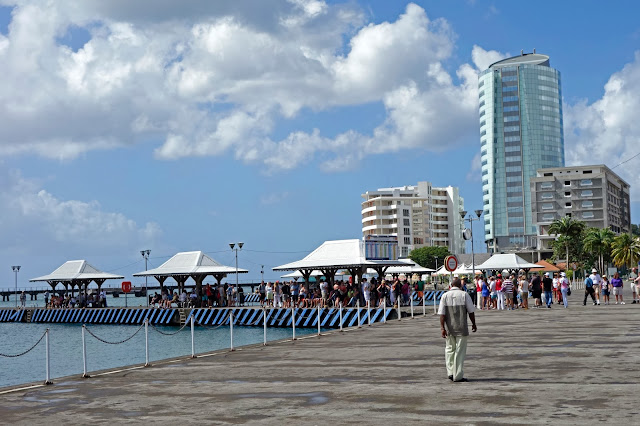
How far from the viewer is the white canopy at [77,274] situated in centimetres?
6444

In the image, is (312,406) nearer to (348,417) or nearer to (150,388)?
(348,417)

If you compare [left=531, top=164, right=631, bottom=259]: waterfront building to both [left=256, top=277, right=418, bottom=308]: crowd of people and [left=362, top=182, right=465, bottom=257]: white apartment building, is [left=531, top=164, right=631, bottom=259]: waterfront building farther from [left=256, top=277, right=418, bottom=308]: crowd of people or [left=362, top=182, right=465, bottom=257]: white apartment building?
[left=256, top=277, right=418, bottom=308]: crowd of people

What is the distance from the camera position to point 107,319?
2498 inches

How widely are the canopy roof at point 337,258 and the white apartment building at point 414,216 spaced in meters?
133

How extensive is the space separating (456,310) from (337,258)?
31534mm

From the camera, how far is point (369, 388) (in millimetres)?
12562

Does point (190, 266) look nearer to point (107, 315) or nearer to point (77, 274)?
point (107, 315)

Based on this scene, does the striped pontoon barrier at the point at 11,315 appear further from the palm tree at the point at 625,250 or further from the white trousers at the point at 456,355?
the palm tree at the point at 625,250

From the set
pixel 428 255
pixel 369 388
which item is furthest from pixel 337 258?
pixel 428 255

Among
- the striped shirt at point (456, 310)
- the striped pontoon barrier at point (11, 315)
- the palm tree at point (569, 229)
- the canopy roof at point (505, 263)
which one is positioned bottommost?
the striped pontoon barrier at point (11, 315)

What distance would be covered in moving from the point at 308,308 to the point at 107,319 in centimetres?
2300

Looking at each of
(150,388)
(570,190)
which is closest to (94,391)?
(150,388)

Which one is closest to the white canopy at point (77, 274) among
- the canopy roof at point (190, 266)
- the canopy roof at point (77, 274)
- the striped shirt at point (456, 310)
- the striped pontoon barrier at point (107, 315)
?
the canopy roof at point (77, 274)

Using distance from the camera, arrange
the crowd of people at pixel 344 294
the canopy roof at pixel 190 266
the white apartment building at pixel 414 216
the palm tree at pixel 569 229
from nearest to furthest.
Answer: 1. the crowd of people at pixel 344 294
2. the canopy roof at pixel 190 266
3. the palm tree at pixel 569 229
4. the white apartment building at pixel 414 216
